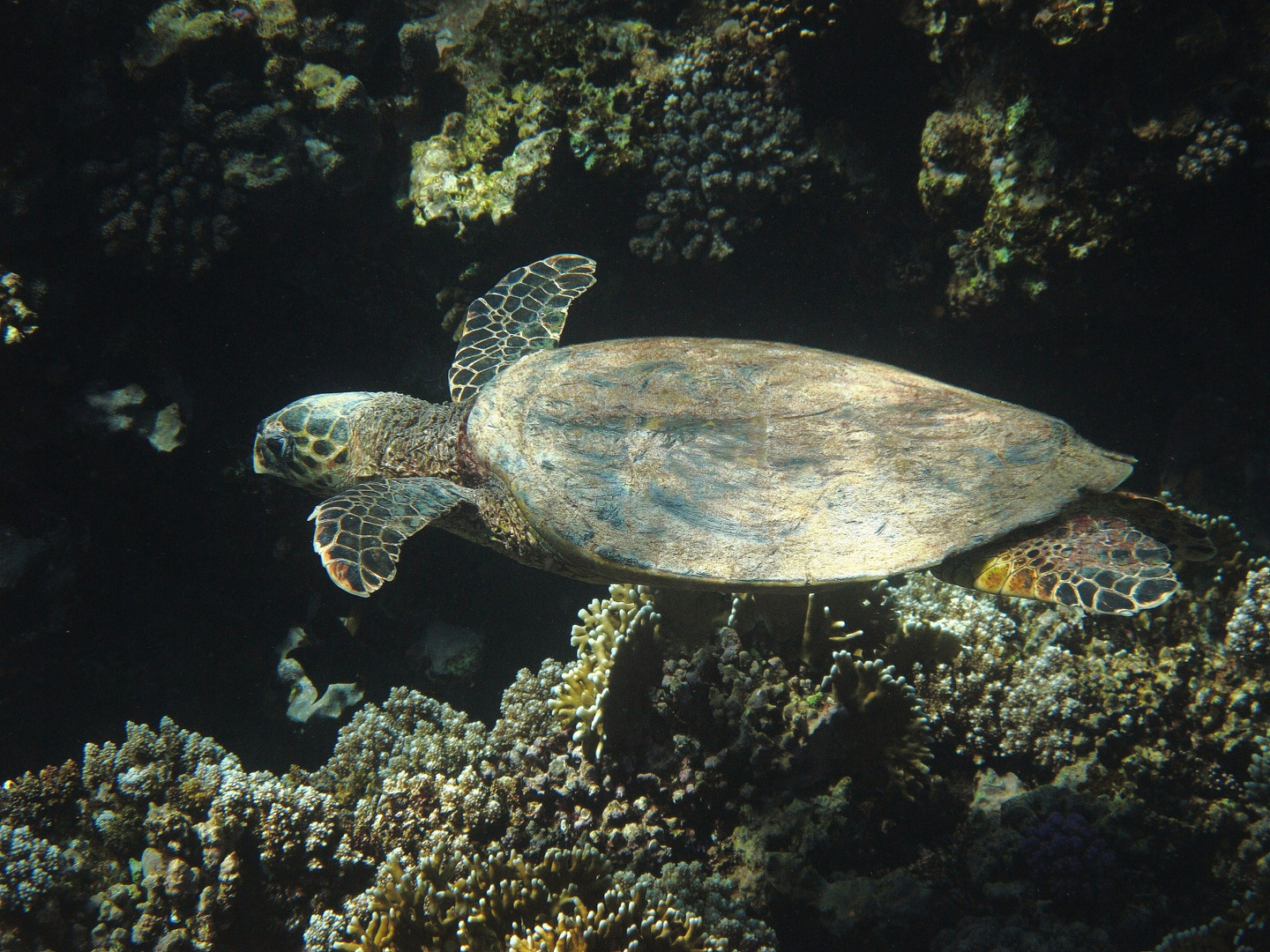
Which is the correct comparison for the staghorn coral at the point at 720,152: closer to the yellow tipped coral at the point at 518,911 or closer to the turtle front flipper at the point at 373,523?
the turtle front flipper at the point at 373,523

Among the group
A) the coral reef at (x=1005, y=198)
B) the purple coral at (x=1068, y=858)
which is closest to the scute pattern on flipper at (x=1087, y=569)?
the purple coral at (x=1068, y=858)

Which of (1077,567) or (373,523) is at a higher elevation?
(1077,567)

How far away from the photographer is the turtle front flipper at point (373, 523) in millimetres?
2494

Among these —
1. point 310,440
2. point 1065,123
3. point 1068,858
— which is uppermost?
point 1065,123

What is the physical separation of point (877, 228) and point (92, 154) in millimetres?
4937

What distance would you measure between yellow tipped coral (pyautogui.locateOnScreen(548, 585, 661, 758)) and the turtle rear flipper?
132 cm

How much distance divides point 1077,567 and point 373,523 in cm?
298

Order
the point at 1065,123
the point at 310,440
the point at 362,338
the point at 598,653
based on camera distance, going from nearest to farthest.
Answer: the point at 1065,123 < the point at 598,653 < the point at 310,440 < the point at 362,338

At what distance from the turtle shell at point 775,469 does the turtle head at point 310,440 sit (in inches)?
58.6

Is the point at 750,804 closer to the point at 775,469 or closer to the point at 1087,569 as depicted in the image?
the point at 775,469

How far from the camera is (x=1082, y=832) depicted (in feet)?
6.79

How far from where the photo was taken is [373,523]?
278cm

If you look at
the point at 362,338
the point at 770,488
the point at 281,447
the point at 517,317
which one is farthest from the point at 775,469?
the point at 362,338

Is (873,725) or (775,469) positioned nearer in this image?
(775,469)
